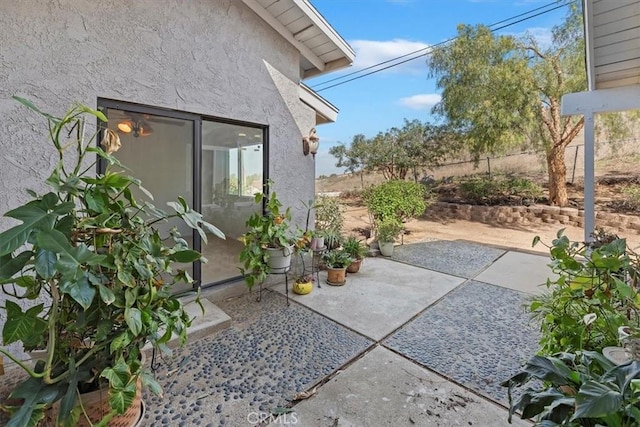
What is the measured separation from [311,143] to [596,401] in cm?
437

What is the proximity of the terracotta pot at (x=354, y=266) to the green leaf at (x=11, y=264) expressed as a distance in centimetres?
415

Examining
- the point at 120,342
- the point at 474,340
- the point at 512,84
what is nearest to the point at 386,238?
the point at 474,340

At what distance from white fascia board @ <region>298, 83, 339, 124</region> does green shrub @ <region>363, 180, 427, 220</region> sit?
2698 millimetres

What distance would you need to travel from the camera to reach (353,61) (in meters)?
5.14

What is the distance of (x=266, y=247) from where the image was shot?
3867mm

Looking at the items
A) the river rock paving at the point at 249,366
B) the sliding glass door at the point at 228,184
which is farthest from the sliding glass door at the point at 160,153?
the river rock paving at the point at 249,366

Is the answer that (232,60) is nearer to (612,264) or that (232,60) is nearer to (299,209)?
(299,209)

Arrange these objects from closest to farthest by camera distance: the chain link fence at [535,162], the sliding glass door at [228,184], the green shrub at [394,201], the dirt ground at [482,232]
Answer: the sliding glass door at [228,184] < the green shrub at [394,201] < the dirt ground at [482,232] < the chain link fence at [535,162]

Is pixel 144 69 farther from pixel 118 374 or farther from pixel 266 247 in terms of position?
pixel 118 374

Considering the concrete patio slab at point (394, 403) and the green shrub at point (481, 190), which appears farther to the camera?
the green shrub at point (481, 190)

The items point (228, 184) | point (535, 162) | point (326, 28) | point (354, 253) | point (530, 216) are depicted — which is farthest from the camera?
point (535, 162)

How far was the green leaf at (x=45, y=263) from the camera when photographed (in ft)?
4.18

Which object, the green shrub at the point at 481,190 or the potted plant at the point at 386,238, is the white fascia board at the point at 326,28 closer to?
the potted plant at the point at 386,238

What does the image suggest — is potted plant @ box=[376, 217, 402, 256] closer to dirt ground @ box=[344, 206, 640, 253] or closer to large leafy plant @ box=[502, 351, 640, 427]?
dirt ground @ box=[344, 206, 640, 253]
